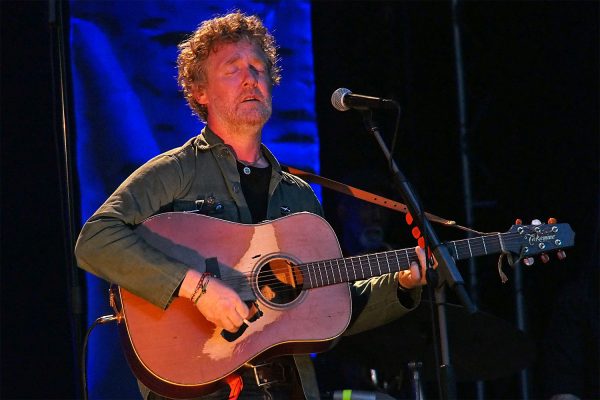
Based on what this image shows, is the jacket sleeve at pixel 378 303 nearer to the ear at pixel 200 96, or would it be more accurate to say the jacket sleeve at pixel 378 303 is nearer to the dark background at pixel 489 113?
the ear at pixel 200 96

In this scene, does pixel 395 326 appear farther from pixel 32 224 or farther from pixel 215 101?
pixel 32 224

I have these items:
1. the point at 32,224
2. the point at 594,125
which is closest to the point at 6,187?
the point at 32,224

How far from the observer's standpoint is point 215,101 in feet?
13.9

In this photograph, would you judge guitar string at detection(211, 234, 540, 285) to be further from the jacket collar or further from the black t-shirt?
the jacket collar

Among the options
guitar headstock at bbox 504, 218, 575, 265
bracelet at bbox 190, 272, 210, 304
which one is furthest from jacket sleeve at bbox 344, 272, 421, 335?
bracelet at bbox 190, 272, 210, 304

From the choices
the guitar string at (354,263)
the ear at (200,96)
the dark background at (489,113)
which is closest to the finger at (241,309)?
the guitar string at (354,263)

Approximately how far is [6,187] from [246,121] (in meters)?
1.56

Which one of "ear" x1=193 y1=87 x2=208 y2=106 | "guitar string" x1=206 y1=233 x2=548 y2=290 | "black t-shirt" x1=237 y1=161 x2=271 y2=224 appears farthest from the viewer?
"ear" x1=193 y1=87 x2=208 y2=106

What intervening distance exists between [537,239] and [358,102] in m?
1.01

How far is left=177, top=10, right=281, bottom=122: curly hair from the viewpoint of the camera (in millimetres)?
4336

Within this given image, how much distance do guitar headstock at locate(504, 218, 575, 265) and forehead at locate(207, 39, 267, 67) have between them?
5.02 feet

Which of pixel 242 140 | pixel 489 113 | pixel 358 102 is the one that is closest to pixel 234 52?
pixel 242 140

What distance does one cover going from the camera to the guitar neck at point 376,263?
3723 millimetres

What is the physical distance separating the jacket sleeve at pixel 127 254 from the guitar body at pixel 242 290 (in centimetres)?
8
